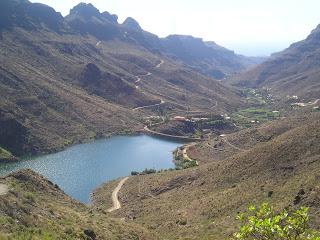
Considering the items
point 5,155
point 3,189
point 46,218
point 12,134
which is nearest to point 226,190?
point 46,218

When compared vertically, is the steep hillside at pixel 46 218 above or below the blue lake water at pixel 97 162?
above

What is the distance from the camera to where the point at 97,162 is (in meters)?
120

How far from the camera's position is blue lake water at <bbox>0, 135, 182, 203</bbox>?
9956cm

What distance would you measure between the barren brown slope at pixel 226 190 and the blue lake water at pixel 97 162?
561 inches

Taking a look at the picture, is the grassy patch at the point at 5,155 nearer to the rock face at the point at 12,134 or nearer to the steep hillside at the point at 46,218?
the rock face at the point at 12,134

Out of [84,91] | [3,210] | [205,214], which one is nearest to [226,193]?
[205,214]

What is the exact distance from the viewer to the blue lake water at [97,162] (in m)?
99.6

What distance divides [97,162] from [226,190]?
56979 millimetres

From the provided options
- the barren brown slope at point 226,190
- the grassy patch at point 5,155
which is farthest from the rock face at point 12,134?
the barren brown slope at point 226,190

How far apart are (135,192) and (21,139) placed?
184 ft

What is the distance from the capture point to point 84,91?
614ft

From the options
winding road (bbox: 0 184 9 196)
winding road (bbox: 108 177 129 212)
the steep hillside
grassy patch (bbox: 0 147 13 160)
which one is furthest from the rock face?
winding road (bbox: 0 184 9 196)

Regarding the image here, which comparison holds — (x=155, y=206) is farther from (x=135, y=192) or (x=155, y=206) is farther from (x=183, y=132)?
(x=183, y=132)

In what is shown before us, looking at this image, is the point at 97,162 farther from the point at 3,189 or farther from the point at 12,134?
the point at 3,189
